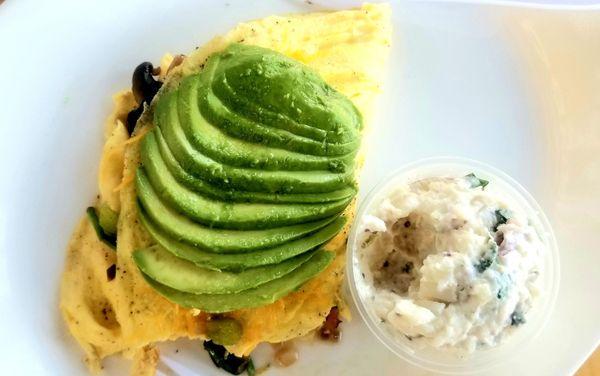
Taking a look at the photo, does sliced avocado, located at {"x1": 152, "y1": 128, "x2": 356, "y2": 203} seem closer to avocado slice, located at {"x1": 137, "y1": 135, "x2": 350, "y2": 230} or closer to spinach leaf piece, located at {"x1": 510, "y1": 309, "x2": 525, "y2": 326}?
avocado slice, located at {"x1": 137, "y1": 135, "x2": 350, "y2": 230}

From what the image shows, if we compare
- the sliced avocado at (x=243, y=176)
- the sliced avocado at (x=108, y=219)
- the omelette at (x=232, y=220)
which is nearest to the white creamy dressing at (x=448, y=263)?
the omelette at (x=232, y=220)

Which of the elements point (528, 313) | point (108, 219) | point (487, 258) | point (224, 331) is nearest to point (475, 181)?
point (487, 258)

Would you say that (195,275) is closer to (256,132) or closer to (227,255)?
(227,255)

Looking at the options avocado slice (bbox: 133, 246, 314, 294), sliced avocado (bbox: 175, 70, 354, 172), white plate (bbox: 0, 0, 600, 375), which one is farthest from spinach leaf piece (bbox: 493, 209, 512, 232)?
avocado slice (bbox: 133, 246, 314, 294)

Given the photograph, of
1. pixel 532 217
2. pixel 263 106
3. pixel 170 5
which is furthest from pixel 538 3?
pixel 170 5

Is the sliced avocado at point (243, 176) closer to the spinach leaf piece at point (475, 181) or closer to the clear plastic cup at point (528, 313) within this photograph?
the clear plastic cup at point (528, 313)

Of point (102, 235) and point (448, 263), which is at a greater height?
point (102, 235)
